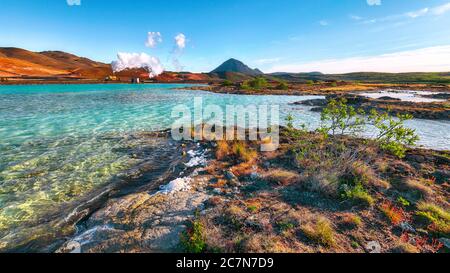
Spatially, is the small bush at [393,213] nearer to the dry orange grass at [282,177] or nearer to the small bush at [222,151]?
the dry orange grass at [282,177]

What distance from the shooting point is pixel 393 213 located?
688 cm

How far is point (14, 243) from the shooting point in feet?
19.5

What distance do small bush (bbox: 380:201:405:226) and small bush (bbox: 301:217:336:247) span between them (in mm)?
2264

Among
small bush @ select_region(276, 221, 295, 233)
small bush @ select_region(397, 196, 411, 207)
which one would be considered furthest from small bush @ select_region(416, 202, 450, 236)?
small bush @ select_region(276, 221, 295, 233)

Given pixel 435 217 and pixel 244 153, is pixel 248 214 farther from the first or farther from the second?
pixel 435 217

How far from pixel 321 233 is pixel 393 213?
307 centimetres

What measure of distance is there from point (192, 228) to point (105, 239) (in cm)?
230

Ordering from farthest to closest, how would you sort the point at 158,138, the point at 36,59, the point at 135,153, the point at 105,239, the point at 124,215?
the point at 36,59
the point at 158,138
the point at 135,153
the point at 124,215
the point at 105,239

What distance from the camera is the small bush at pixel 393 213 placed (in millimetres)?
6660

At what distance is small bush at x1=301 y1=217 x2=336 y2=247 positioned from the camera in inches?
220
